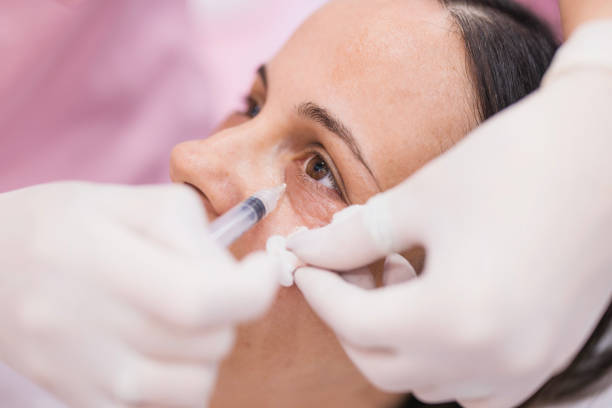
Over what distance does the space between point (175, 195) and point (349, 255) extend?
0.82 ft

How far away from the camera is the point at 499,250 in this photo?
1.99ft

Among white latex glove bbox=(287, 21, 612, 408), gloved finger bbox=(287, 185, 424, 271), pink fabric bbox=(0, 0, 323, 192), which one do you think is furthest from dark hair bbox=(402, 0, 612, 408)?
pink fabric bbox=(0, 0, 323, 192)

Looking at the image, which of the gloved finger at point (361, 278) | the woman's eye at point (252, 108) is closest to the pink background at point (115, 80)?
the woman's eye at point (252, 108)

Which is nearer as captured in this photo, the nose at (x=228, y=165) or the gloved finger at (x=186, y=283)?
→ the gloved finger at (x=186, y=283)

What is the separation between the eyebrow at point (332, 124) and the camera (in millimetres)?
847

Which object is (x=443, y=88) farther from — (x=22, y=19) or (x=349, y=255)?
(x=22, y=19)

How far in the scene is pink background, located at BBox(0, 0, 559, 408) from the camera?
1.34 meters

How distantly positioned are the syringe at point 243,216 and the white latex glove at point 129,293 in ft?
0.39

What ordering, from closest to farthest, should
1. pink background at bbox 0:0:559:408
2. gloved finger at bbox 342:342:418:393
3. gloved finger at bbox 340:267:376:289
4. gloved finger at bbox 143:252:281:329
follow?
1. gloved finger at bbox 143:252:281:329
2. gloved finger at bbox 342:342:418:393
3. gloved finger at bbox 340:267:376:289
4. pink background at bbox 0:0:559:408

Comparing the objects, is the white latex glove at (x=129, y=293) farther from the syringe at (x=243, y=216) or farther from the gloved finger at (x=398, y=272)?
the gloved finger at (x=398, y=272)

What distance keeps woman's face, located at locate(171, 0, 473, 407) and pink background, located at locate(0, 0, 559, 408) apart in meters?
0.70

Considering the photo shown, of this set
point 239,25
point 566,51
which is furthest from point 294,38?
point 239,25

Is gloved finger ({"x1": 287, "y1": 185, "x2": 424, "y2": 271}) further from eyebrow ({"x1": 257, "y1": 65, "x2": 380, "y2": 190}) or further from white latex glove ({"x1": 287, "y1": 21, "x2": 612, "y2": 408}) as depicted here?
eyebrow ({"x1": 257, "y1": 65, "x2": 380, "y2": 190})

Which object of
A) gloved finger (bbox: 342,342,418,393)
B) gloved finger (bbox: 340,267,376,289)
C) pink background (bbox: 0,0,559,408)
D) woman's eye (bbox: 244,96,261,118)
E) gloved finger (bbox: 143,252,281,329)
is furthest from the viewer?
pink background (bbox: 0,0,559,408)
